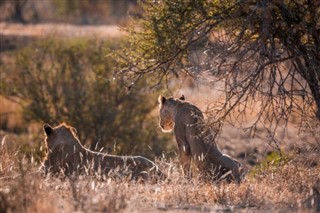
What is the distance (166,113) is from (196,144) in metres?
1.40

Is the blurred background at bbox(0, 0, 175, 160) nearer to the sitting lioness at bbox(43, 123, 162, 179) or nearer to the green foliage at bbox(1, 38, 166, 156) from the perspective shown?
the green foliage at bbox(1, 38, 166, 156)

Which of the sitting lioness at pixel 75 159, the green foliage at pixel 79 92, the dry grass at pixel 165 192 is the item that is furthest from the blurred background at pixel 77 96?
the dry grass at pixel 165 192

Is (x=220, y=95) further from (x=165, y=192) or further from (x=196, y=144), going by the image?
(x=165, y=192)

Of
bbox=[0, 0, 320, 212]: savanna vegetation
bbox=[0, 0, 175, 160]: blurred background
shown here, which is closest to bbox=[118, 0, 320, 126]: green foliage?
bbox=[0, 0, 320, 212]: savanna vegetation

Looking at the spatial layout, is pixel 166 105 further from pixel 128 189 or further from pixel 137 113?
pixel 137 113

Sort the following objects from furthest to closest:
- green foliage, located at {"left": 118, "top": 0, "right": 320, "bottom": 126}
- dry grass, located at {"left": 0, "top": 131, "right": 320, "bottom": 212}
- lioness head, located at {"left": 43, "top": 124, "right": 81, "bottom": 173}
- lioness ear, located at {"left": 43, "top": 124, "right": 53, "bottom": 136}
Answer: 1. lioness ear, located at {"left": 43, "top": 124, "right": 53, "bottom": 136}
2. lioness head, located at {"left": 43, "top": 124, "right": 81, "bottom": 173}
3. green foliage, located at {"left": 118, "top": 0, "right": 320, "bottom": 126}
4. dry grass, located at {"left": 0, "top": 131, "right": 320, "bottom": 212}

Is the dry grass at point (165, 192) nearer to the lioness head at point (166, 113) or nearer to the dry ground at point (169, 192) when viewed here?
the dry ground at point (169, 192)

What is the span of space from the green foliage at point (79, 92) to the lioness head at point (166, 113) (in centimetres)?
1030

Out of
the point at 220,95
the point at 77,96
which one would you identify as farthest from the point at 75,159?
the point at 77,96

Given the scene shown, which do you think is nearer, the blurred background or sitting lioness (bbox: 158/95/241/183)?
sitting lioness (bbox: 158/95/241/183)

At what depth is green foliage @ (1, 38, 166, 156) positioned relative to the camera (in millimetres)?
27125

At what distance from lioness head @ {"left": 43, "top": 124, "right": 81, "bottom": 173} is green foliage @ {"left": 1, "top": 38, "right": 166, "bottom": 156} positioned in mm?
11294

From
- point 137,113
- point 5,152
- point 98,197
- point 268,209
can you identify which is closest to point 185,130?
point 5,152

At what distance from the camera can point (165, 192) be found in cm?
1199
